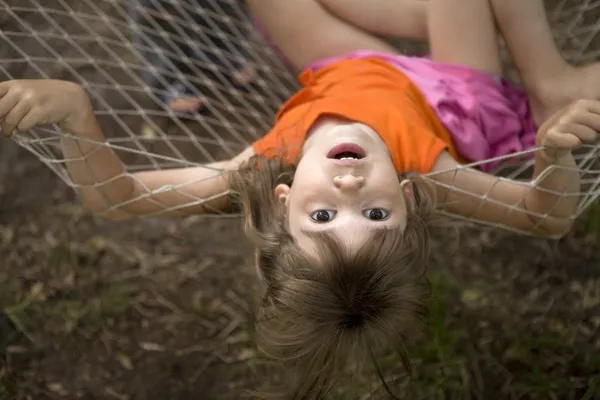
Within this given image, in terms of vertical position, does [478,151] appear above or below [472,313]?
above

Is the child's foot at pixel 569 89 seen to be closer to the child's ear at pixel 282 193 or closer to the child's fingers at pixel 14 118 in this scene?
the child's ear at pixel 282 193

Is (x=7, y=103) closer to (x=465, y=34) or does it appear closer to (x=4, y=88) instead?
(x=4, y=88)

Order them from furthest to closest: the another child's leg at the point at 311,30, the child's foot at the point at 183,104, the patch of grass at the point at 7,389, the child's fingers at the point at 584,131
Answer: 1. the child's foot at the point at 183,104
2. the patch of grass at the point at 7,389
3. the another child's leg at the point at 311,30
4. the child's fingers at the point at 584,131

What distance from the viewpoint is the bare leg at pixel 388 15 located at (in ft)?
3.77

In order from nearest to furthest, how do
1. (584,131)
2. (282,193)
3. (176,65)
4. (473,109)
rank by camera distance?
(584,131)
(282,193)
(473,109)
(176,65)

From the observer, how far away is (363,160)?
83 centimetres

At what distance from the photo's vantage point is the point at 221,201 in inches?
39.5

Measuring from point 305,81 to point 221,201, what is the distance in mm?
268

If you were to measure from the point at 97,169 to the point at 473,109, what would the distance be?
0.56 meters

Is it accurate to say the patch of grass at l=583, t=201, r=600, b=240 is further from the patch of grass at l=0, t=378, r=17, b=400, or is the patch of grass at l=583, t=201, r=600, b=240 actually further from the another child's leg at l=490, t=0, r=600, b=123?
the patch of grass at l=0, t=378, r=17, b=400

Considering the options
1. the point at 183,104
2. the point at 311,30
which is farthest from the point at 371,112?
the point at 183,104

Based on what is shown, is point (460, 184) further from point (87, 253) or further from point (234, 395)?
point (87, 253)

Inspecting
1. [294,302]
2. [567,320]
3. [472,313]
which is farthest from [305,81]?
[567,320]

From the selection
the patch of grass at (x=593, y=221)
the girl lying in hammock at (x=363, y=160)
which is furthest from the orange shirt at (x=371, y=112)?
the patch of grass at (x=593, y=221)
